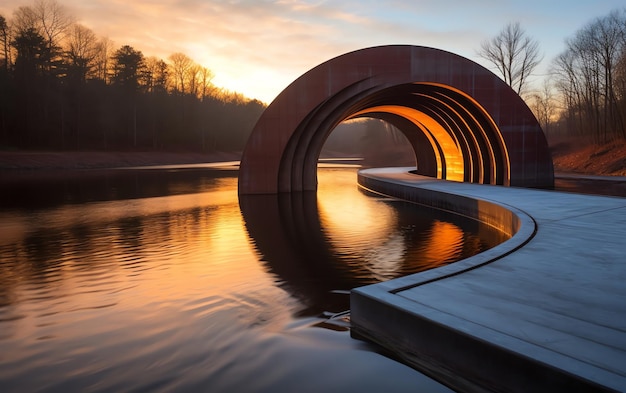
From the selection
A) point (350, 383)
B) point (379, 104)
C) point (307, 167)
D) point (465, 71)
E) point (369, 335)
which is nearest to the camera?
point (350, 383)

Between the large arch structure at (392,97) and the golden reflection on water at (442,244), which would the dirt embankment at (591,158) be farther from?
the golden reflection on water at (442,244)

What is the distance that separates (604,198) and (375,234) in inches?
284

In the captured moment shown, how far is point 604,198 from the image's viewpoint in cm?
1270

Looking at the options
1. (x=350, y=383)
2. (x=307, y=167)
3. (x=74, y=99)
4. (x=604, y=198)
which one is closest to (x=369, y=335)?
(x=350, y=383)

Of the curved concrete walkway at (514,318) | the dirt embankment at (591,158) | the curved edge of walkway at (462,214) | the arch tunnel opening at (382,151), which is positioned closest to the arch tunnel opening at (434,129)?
the curved edge of walkway at (462,214)

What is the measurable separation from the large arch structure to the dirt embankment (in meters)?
12.4

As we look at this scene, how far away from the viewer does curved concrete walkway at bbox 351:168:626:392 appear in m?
3.15

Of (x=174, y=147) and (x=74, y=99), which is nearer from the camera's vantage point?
(x=74, y=99)

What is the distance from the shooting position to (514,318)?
396 centimetres

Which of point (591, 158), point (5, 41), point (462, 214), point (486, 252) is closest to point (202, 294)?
point (486, 252)

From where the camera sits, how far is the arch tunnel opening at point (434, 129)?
65.6 feet

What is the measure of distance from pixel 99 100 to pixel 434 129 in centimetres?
4916

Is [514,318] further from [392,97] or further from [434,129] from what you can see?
[434,129]

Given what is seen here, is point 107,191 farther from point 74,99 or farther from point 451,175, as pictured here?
point 74,99
